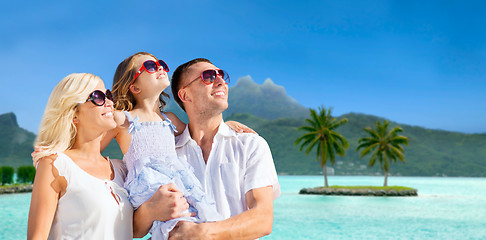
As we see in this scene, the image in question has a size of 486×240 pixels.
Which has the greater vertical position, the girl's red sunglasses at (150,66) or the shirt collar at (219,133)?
the girl's red sunglasses at (150,66)

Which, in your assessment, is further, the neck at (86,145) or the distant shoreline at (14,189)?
the distant shoreline at (14,189)

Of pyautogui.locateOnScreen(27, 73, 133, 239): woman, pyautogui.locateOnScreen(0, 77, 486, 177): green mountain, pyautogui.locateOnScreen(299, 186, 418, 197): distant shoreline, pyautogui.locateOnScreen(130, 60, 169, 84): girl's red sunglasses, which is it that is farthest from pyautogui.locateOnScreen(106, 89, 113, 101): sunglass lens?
pyautogui.locateOnScreen(0, 77, 486, 177): green mountain

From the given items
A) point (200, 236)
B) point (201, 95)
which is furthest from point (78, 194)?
point (201, 95)

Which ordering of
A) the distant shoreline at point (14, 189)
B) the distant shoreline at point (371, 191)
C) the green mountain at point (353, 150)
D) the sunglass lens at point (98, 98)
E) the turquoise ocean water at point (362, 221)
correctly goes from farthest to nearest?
the green mountain at point (353, 150) → the distant shoreline at point (371, 191) → the distant shoreline at point (14, 189) → the turquoise ocean water at point (362, 221) → the sunglass lens at point (98, 98)

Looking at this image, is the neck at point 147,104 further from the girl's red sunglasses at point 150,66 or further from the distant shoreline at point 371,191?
the distant shoreline at point 371,191

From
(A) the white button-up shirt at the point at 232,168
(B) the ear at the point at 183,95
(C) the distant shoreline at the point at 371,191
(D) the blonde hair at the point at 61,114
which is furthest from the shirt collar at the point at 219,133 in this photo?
(C) the distant shoreline at the point at 371,191

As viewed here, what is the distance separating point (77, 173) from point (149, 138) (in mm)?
460

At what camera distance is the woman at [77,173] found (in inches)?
86.3

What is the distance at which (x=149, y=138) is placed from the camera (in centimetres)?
257

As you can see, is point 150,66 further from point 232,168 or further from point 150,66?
point 232,168

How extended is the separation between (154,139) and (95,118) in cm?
36

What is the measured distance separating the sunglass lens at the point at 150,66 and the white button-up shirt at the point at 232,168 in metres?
0.51

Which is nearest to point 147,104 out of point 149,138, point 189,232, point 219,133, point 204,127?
point 149,138

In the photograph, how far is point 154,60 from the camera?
2.80m
